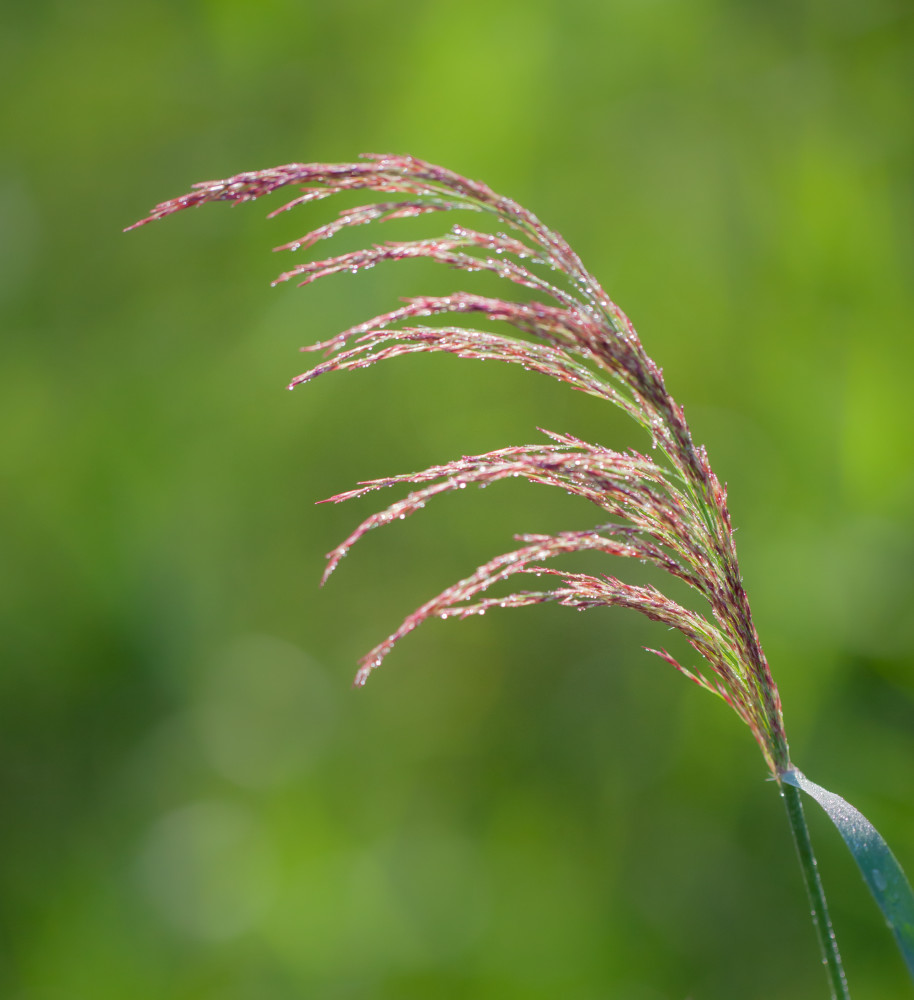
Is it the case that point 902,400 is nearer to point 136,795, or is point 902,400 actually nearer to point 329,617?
point 329,617

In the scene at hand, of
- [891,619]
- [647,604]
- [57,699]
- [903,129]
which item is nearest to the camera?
[647,604]

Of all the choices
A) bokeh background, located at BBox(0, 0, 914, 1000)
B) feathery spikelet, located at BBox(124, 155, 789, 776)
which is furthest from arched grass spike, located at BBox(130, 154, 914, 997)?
bokeh background, located at BBox(0, 0, 914, 1000)

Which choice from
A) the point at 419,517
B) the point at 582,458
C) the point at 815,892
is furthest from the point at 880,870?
the point at 419,517

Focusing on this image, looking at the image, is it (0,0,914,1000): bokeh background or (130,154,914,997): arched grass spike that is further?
(0,0,914,1000): bokeh background

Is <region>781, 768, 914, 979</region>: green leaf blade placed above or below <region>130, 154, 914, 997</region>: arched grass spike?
below

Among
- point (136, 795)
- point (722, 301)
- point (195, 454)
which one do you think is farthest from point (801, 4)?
point (136, 795)

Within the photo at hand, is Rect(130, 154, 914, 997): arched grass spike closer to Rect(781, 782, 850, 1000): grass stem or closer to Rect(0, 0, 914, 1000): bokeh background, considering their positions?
Rect(781, 782, 850, 1000): grass stem

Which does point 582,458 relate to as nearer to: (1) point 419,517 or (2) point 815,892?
(2) point 815,892

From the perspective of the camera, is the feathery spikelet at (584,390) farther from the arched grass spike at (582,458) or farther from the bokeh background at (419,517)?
the bokeh background at (419,517)
